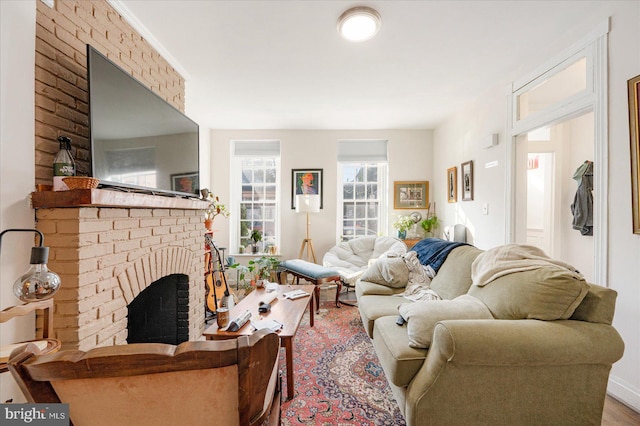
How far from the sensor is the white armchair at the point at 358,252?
3982 millimetres

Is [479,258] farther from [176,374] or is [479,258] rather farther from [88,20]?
[88,20]

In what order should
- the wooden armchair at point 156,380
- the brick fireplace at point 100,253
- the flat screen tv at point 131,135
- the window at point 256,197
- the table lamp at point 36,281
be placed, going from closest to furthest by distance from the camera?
the wooden armchair at point 156,380
the table lamp at point 36,281
the brick fireplace at point 100,253
the flat screen tv at point 131,135
the window at point 256,197

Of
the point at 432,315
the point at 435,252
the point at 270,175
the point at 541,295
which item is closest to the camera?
the point at 541,295

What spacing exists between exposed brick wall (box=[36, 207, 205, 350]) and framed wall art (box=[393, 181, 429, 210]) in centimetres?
354

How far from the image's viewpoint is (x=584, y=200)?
→ 3143 mm

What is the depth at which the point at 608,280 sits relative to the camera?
6.14ft

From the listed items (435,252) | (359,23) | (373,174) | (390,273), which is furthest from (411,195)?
(359,23)

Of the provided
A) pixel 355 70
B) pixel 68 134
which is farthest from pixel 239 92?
pixel 68 134

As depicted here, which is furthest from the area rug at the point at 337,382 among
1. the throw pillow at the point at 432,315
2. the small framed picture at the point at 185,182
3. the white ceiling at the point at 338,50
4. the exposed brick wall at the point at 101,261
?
the white ceiling at the point at 338,50

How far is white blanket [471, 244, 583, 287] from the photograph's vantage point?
5.35ft

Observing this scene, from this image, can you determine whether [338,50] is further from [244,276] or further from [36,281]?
[244,276]

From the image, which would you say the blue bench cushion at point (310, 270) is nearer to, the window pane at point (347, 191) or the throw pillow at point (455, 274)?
the throw pillow at point (455, 274)

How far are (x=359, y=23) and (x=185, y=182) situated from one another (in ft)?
6.22

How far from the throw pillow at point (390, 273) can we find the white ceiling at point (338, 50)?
1915mm
